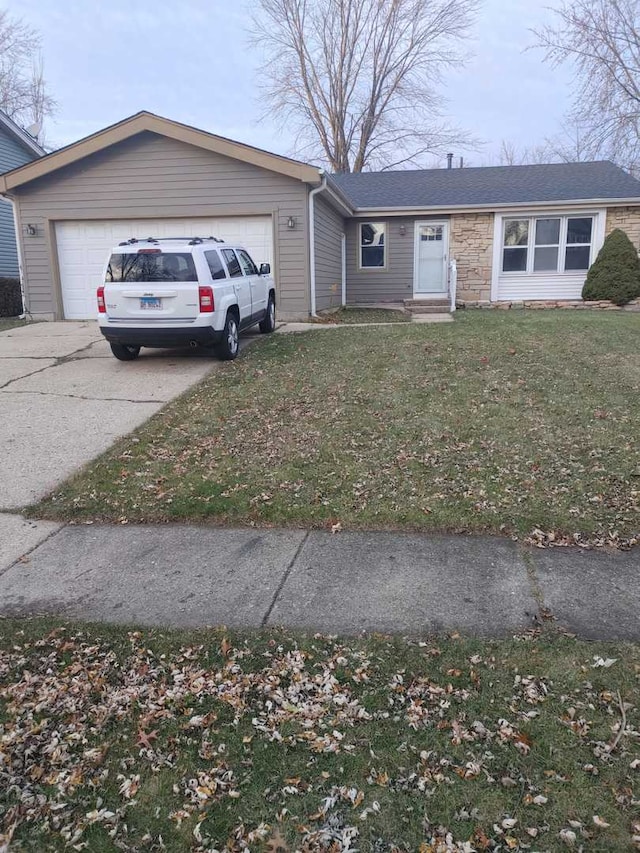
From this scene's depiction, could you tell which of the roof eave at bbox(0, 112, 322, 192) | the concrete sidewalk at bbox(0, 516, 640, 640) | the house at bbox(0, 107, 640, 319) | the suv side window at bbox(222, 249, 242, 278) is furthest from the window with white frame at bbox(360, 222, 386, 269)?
the concrete sidewalk at bbox(0, 516, 640, 640)

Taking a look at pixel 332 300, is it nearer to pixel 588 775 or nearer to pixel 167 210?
pixel 167 210

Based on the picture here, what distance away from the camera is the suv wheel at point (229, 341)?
909 centimetres

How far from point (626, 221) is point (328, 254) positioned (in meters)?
8.20

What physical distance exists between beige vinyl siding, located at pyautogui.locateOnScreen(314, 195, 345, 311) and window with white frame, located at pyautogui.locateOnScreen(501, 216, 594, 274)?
4.64 metres

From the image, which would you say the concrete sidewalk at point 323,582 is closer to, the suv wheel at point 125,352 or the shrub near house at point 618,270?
the suv wheel at point 125,352

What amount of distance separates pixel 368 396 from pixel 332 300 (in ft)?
30.9

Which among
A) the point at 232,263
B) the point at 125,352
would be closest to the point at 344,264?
the point at 232,263

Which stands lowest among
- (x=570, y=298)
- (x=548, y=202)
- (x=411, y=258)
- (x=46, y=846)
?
(x=46, y=846)

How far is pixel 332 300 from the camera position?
53.0ft

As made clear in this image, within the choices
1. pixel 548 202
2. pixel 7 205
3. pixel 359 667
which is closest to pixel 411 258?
pixel 548 202

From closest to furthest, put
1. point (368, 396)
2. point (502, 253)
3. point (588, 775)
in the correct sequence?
point (588, 775)
point (368, 396)
point (502, 253)

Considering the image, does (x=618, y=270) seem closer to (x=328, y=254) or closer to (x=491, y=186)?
(x=491, y=186)

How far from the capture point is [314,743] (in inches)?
93.4

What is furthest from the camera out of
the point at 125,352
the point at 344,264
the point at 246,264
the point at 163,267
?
the point at 344,264
